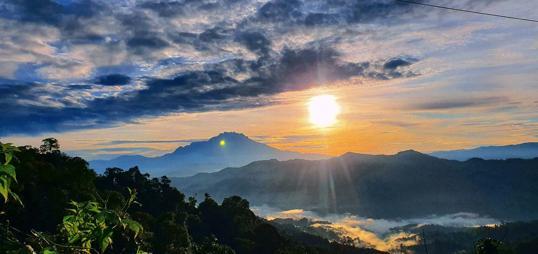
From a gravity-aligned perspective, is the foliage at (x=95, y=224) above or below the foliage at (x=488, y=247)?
above

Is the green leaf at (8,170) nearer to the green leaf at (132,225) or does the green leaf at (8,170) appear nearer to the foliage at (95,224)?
the foliage at (95,224)

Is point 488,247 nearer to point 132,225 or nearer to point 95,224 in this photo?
point 95,224

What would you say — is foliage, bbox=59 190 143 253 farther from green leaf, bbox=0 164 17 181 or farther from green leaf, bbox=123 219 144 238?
green leaf, bbox=0 164 17 181

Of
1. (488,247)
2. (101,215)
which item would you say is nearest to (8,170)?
(101,215)

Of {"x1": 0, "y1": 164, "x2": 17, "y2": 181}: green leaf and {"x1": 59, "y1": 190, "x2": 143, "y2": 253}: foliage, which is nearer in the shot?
{"x1": 0, "y1": 164, "x2": 17, "y2": 181}: green leaf

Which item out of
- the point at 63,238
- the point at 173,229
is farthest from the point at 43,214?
the point at 63,238

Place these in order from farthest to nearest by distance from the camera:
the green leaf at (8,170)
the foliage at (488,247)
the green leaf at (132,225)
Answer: the foliage at (488,247) < the green leaf at (132,225) < the green leaf at (8,170)

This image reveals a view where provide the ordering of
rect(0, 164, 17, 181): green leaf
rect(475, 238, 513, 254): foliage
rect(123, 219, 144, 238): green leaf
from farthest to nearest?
rect(475, 238, 513, 254): foliage < rect(123, 219, 144, 238): green leaf < rect(0, 164, 17, 181): green leaf

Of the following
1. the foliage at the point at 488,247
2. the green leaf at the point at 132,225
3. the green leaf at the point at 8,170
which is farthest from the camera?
the foliage at the point at 488,247

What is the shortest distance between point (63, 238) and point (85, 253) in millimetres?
1516

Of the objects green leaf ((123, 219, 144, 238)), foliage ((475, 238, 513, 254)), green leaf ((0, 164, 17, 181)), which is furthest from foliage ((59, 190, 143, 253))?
foliage ((475, 238, 513, 254))

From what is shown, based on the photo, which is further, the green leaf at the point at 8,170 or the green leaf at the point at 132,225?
the green leaf at the point at 132,225

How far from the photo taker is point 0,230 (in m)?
3.94

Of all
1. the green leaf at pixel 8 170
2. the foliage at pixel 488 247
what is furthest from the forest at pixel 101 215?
the foliage at pixel 488 247
